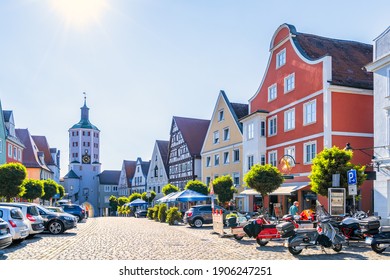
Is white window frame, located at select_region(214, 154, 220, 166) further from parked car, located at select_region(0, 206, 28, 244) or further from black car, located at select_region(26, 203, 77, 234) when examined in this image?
parked car, located at select_region(0, 206, 28, 244)

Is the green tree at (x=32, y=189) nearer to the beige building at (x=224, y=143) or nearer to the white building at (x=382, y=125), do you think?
the beige building at (x=224, y=143)

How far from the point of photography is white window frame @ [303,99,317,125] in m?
30.4

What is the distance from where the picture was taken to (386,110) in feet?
78.8

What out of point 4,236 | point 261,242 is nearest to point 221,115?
point 261,242

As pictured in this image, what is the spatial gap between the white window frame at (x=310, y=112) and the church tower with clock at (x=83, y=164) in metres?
89.8

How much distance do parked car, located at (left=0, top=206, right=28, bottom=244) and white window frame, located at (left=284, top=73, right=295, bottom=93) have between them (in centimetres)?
2178

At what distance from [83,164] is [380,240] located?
107116 millimetres

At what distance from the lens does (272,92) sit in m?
36.4

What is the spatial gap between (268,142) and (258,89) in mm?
4715

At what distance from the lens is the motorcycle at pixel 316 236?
14172 mm

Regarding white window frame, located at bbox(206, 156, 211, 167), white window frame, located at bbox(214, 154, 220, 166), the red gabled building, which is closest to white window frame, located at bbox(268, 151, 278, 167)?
the red gabled building

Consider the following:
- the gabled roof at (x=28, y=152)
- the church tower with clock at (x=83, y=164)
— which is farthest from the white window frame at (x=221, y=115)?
the church tower with clock at (x=83, y=164)
